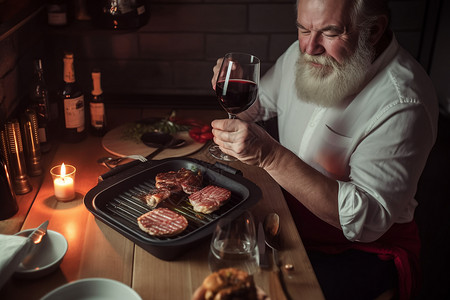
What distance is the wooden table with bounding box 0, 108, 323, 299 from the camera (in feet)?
3.39

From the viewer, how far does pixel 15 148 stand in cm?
140

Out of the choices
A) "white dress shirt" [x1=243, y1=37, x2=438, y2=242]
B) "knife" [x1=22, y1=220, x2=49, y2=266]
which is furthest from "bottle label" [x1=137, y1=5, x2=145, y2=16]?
"knife" [x1=22, y1=220, x2=49, y2=266]

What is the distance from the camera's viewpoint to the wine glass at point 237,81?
4.20 feet

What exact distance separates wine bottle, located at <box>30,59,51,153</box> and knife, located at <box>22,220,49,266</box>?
60 centimetres

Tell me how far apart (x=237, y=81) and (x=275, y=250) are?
1.59 feet

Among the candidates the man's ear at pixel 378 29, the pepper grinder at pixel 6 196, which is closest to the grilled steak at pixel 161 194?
the pepper grinder at pixel 6 196

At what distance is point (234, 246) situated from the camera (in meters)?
1.00

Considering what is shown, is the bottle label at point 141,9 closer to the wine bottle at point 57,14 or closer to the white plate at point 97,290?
the wine bottle at point 57,14

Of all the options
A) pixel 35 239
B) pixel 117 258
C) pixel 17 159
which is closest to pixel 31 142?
pixel 17 159

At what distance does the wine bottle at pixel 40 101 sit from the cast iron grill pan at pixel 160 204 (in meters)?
0.44

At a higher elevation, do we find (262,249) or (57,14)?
(57,14)

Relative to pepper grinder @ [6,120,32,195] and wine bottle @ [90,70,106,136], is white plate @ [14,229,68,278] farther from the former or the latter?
wine bottle @ [90,70,106,136]

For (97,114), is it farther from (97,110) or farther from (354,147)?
(354,147)

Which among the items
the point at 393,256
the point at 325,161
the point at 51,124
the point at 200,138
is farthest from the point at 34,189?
the point at 393,256
